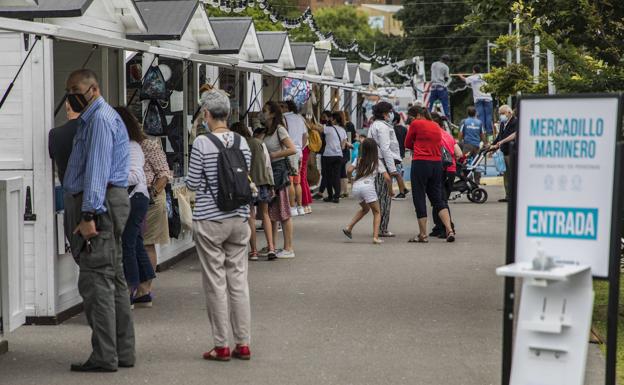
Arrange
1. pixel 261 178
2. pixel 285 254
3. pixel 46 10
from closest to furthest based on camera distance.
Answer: pixel 46 10 → pixel 261 178 → pixel 285 254

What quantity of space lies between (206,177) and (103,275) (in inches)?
A: 37.7

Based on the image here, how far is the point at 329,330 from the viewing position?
905cm

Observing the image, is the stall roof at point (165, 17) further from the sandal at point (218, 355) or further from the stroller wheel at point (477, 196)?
the stroller wheel at point (477, 196)

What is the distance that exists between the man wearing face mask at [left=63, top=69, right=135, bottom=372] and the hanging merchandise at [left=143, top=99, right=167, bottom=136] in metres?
4.48

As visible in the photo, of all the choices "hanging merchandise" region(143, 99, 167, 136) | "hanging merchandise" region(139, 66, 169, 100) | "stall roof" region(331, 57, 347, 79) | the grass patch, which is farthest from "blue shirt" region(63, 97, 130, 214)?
"stall roof" region(331, 57, 347, 79)

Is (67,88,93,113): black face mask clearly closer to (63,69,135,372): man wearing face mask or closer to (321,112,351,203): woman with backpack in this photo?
(63,69,135,372): man wearing face mask

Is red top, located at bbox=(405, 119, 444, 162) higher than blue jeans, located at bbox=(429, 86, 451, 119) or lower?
lower

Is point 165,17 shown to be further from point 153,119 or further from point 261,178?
point 261,178

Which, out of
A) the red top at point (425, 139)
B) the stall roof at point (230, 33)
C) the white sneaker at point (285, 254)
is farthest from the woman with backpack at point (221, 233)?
the red top at point (425, 139)

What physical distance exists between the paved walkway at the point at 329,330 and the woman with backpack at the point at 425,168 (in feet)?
4.37

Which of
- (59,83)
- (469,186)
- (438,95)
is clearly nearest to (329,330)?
(59,83)

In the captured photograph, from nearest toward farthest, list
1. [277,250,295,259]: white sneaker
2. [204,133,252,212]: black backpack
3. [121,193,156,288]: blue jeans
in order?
[204,133,252,212]: black backpack < [121,193,156,288]: blue jeans < [277,250,295,259]: white sneaker

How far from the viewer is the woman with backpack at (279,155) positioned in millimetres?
13398

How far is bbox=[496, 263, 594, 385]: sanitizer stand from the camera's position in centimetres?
526
